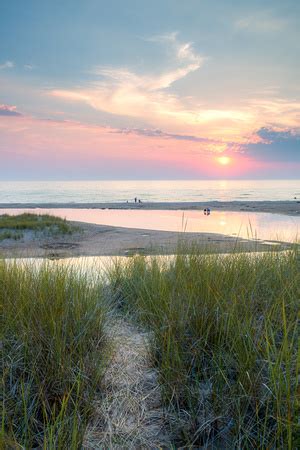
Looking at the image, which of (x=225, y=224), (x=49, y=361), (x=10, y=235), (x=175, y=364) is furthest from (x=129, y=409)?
(x=225, y=224)

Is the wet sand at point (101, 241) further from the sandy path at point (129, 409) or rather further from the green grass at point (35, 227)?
the sandy path at point (129, 409)

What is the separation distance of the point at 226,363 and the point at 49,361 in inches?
47.2

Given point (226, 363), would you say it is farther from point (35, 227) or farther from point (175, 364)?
point (35, 227)

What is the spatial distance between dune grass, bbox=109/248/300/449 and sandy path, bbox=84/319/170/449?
11 cm

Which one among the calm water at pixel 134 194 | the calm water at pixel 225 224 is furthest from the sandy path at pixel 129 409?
the calm water at pixel 134 194

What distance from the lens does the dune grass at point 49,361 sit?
7.16ft

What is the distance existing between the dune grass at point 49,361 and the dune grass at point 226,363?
0.51 m

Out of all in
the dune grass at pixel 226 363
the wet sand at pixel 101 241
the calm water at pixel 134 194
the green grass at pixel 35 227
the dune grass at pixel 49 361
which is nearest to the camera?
the dune grass at pixel 226 363

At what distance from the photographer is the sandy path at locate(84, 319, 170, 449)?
2254 mm

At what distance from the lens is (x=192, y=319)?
3098 millimetres

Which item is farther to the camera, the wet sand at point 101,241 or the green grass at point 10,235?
the green grass at point 10,235

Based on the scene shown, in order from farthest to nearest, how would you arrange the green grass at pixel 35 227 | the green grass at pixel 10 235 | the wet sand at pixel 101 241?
1. the green grass at pixel 35 227
2. the green grass at pixel 10 235
3. the wet sand at pixel 101 241

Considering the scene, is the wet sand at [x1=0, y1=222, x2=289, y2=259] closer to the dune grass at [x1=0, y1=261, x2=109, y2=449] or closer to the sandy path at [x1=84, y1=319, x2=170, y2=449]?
the dune grass at [x1=0, y1=261, x2=109, y2=449]

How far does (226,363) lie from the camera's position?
8.75ft
